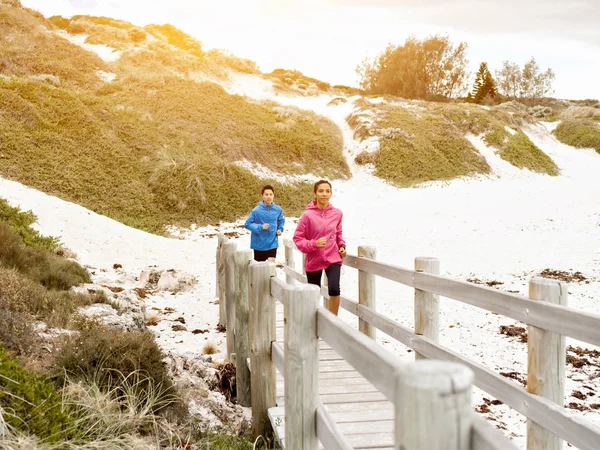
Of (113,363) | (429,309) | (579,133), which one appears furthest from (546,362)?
(579,133)

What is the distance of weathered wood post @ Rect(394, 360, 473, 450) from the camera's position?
1.20 m

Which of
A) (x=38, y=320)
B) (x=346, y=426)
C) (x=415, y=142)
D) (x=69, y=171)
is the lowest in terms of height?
(x=346, y=426)

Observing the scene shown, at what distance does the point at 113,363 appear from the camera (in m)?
4.23

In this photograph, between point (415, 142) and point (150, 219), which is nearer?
point (150, 219)

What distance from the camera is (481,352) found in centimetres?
717

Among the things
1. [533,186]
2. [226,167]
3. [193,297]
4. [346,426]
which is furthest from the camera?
[533,186]

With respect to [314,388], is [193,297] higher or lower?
lower

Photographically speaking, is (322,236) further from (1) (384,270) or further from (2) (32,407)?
(2) (32,407)

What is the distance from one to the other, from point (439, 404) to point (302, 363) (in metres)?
1.59

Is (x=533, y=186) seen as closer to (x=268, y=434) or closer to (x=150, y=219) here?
(x=150, y=219)

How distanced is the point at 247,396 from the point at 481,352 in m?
3.68

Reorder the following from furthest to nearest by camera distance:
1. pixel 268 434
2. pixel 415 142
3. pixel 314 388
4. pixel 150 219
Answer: pixel 415 142 < pixel 150 219 < pixel 268 434 < pixel 314 388

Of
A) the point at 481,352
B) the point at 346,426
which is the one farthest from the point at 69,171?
the point at 346,426

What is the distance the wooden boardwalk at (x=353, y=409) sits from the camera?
11.8ft
